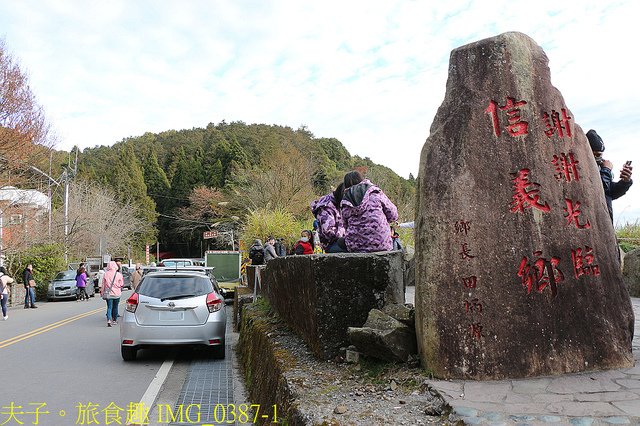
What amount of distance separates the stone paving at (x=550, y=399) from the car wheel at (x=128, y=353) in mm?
6657

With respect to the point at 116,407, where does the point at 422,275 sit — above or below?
above

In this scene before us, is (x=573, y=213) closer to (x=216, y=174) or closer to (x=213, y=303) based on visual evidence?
(x=213, y=303)

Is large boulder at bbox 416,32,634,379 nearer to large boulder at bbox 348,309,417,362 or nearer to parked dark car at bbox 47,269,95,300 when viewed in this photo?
large boulder at bbox 348,309,417,362

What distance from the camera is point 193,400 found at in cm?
677

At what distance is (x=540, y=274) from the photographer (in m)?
4.30

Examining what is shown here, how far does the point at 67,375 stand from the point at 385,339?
19.1 ft

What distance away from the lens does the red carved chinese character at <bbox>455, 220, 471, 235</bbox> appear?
14.1ft

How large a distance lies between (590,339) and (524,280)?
0.68 metres

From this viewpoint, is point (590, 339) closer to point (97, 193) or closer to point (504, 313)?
point (504, 313)

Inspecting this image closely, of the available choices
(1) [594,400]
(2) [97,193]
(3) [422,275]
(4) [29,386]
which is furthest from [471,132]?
(2) [97,193]

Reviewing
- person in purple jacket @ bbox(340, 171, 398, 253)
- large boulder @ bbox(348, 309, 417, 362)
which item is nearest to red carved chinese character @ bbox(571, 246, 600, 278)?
large boulder @ bbox(348, 309, 417, 362)

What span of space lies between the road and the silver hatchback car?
424mm

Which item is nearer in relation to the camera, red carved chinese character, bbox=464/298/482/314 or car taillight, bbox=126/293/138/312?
red carved chinese character, bbox=464/298/482/314

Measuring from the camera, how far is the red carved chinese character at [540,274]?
14.0 feet
